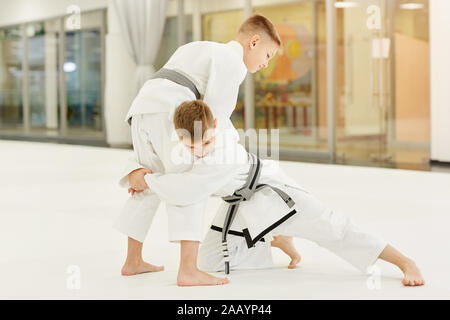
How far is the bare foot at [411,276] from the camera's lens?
2.46 meters

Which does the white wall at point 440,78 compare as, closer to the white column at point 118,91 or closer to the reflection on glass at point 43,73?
the white column at point 118,91

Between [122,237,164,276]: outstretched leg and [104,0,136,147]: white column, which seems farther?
[104,0,136,147]: white column

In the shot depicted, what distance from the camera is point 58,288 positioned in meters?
2.53

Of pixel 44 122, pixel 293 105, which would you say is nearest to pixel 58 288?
pixel 293 105

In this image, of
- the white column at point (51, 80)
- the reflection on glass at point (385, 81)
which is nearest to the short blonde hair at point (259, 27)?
the reflection on glass at point (385, 81)

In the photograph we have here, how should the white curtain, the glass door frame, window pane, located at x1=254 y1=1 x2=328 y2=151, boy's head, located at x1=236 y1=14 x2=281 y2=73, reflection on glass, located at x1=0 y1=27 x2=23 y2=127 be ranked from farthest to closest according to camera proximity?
reflection on glass, located at x1=0 y1=27 x2=23 y2=127, the glass door frame, the white curtain, window pane, located at x1=254 y1=1 x2=328 y2=151, boy's head, located at x1=236 y1=14 x2=281 y2=73

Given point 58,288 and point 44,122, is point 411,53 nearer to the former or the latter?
point 58,288

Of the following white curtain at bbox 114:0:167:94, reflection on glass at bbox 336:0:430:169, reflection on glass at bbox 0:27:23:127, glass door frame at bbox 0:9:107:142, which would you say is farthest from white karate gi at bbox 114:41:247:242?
reflection on glass at bbox 0:27:23:127

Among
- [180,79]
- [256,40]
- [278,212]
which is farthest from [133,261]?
[256,40]

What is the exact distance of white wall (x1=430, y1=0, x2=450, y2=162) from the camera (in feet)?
25.3

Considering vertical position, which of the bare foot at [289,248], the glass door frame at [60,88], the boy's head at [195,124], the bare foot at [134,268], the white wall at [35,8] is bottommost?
the bare foot at [134,268]

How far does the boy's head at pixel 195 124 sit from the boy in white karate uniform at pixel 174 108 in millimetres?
74

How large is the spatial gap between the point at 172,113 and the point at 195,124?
5.6 inches

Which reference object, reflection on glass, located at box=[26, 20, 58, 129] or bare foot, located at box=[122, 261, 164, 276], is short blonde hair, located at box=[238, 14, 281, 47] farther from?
reflection on glass, located at box=[26, 20, 58, 129]
